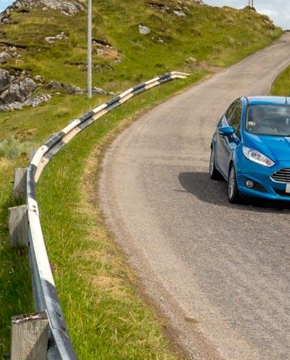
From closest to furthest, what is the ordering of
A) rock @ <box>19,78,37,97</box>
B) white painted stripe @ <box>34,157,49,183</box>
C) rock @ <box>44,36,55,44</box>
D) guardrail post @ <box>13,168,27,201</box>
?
guardrail post @ <box>13,168,27,201</box>, white painted stripe @ <box>34,157,49,183</box>, rock @ <box>19,78,37,97</box>, rock @ <box>44,36,55,44</box>

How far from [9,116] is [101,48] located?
17.0m

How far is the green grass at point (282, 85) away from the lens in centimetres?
3187

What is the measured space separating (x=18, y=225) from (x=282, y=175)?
14.4 ft

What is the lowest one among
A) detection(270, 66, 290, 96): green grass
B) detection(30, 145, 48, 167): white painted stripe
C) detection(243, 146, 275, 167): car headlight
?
detection(270, 66, 290, 96): green grass

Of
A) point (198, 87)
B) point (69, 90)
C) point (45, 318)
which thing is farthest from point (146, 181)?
point (69, 90)

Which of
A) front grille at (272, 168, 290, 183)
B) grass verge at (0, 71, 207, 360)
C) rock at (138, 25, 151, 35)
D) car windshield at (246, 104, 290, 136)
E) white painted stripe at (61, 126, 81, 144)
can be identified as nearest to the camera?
grass verge at (0, 71, 207, 360)

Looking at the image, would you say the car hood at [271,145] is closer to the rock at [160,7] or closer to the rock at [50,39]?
the rock at [50,39]

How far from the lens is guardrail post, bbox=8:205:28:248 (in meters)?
7.14

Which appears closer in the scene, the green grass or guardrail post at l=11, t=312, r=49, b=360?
guardrail post at l=11, t=312, r=49, b=360

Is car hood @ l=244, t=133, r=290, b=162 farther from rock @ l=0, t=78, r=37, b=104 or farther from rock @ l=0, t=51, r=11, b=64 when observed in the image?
rock @ l=0, t=51, r=11, b=64

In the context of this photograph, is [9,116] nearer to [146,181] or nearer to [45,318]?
[146,181]

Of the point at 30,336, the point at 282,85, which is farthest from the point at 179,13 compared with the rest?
the point at 30,336

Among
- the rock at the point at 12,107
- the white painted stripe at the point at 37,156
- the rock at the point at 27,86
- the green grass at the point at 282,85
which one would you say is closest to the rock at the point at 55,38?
the rock at the point at 27,86

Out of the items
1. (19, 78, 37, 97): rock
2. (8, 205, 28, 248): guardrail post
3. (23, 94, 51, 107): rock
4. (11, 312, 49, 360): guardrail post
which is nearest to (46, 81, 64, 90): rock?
(23, 94, 51, 107): rock
